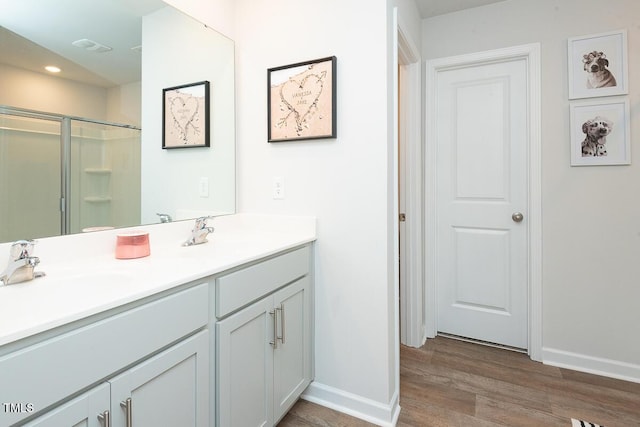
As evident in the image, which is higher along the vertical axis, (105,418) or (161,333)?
(161,333)

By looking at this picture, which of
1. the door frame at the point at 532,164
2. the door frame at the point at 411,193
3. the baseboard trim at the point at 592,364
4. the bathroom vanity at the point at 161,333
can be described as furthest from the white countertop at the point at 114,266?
the baseboard trim at the point at 592,364

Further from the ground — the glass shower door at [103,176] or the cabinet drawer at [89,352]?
the glass shower door at [103,176]

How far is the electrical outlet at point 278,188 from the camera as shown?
184cm

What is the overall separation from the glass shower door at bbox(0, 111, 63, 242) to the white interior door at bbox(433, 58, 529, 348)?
7.40 ft

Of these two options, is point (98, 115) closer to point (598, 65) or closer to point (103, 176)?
point (103, 176)

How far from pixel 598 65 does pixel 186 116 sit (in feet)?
7.90

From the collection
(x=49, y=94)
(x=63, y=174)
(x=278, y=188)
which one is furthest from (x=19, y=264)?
(x=278, y=188)

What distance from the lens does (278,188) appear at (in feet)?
6.06

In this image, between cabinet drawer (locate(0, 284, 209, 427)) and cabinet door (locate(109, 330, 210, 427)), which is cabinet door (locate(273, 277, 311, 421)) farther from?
cabinet drawer (locate(0, 284, 209, 427))

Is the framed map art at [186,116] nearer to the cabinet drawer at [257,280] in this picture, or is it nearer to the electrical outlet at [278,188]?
the electrical outlet at [278,188]

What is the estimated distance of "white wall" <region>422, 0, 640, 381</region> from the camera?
1.93 m

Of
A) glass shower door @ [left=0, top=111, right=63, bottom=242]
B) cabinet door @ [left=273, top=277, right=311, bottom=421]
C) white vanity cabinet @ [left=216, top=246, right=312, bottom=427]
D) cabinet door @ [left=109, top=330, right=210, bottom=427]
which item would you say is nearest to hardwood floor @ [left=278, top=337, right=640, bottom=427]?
cabinet door @ [left=273, top=277, right=311, bottom=421]

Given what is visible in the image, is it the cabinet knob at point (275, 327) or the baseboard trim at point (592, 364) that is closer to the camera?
the cabinet knob at point (275, 327)

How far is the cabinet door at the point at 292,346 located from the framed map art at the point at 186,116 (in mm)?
938
